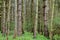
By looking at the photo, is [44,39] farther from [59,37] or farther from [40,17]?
[40,17]

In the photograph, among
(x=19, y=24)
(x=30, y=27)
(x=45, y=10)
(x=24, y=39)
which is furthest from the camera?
(x=30, y=27)

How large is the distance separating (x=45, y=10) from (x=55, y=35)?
7.80 feet

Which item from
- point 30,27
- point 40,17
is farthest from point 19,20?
point 40,17

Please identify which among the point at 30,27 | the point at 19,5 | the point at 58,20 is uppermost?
the point at 19,5

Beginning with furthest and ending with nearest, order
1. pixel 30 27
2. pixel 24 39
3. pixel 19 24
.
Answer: pixel 30 27 → pixel 19 24 → pixel 24 39

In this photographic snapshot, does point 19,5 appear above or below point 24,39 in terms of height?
above

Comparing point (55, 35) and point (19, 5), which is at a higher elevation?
point (19, 5)

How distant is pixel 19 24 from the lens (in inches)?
699

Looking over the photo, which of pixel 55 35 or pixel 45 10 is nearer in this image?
pixel 55 35

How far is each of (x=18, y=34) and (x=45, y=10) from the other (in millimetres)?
3271

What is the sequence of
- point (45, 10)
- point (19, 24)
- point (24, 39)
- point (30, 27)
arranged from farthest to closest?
point (30, 27)
point (19, 24)
point (45, 10)
point (24, 39)

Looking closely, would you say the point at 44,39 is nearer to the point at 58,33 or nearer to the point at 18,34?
the point at 58,33

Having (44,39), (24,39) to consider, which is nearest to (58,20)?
(44,39)

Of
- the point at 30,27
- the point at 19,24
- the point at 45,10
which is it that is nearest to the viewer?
the point at 45,10
